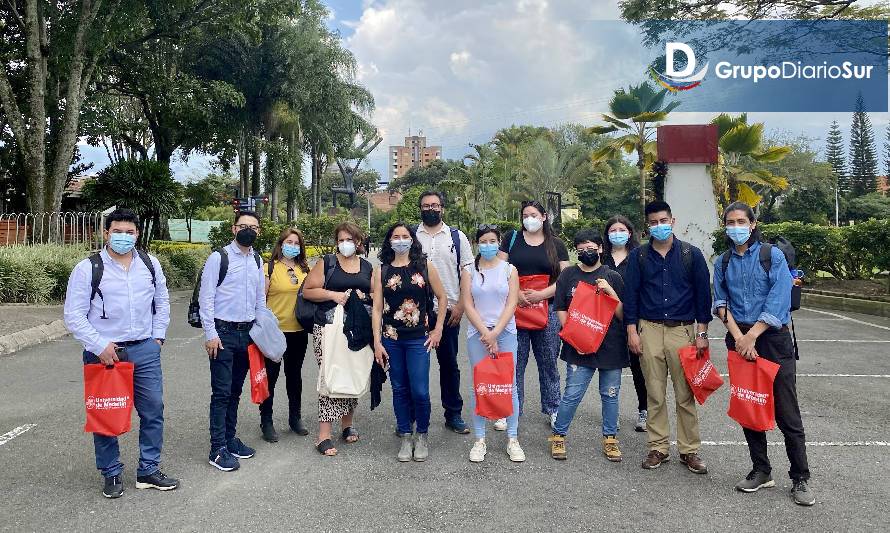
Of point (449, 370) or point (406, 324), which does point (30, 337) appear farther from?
point (406, 324)

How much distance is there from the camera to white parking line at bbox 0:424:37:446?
17.1 ft

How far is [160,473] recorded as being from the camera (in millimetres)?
4270

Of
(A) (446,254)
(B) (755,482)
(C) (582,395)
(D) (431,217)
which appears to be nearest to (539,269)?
(A) (446,254)

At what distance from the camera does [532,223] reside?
5320mm

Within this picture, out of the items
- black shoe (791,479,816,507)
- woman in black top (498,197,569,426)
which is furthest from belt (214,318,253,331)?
black shoe (791,479,816,507)

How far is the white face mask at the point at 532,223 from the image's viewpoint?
17.4ft

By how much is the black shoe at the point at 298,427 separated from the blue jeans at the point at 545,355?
1.75 metres

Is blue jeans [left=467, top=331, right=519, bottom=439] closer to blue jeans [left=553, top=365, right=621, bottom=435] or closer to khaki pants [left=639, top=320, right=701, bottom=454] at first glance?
blue jeans [left=553, top=365, right=621, bottom=435]

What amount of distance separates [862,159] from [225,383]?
8147cm

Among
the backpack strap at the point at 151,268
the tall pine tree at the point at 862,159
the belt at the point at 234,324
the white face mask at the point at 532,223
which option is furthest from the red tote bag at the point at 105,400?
the tall pine tree at the point at 862,159

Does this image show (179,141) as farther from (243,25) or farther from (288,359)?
(288,359)

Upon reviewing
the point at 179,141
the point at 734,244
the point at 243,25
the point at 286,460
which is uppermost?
the point at 243,25

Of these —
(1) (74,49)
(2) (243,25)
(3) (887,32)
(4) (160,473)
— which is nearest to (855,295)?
(3) (887,32)

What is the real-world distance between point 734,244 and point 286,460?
3.37 meters
